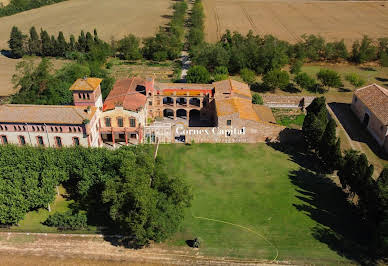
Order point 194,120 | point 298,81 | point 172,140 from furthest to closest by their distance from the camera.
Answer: point 298,81, point 194,120, point 172,140

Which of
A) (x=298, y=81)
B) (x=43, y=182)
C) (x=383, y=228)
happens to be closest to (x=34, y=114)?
(x=43, y=182)

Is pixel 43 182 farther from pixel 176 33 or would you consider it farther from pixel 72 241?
pixel 176 33

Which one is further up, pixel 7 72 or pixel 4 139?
pixel 4 139

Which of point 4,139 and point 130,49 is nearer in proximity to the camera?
point 4,139

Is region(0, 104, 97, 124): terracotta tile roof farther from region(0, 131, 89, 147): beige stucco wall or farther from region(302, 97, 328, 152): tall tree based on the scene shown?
region(302, 97, 328, 152): tall tree

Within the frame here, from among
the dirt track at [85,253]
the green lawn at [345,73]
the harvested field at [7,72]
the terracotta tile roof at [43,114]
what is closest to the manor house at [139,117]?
the terracotta tile roof at [43,114]

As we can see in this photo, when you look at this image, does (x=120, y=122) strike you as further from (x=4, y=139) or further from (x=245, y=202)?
(x=245, y=202)

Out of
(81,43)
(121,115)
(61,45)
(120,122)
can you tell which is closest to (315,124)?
(121,115)

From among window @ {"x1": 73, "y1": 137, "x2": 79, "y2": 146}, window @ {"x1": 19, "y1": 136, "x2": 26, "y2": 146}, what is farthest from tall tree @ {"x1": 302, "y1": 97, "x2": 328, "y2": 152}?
window @ {"x1": 19, "y1": 136, "x2": 26, "y2": 146}
